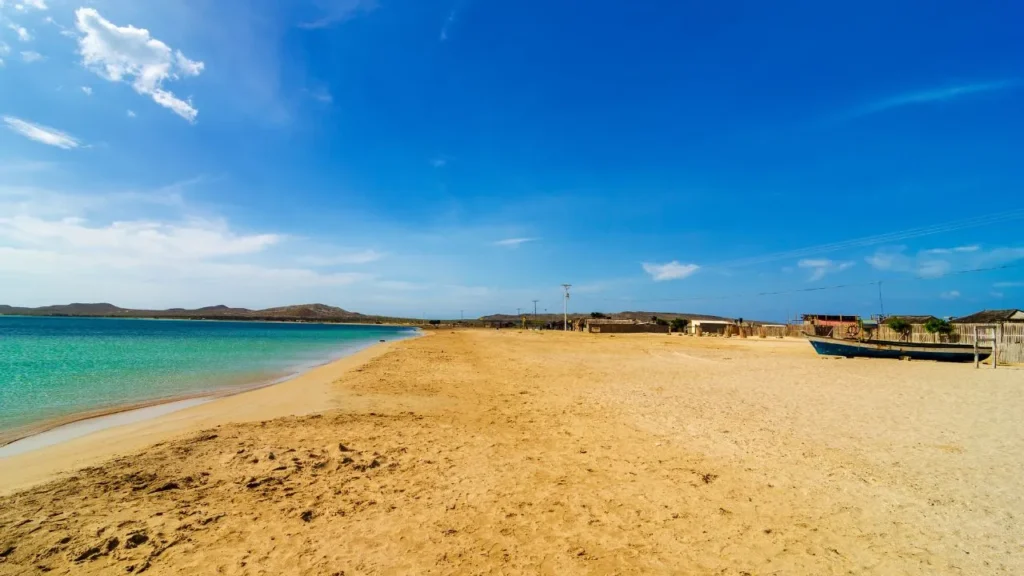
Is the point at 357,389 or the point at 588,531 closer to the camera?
the point at 588,531

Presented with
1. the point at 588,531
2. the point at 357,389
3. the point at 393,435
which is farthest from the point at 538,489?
the point at 357,389

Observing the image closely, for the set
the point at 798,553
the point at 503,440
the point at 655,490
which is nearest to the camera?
the point at 798,553

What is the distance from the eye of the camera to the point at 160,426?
8781 millimetres

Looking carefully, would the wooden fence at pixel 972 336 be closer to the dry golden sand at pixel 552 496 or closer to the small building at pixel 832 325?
the small building at pixel 832 325

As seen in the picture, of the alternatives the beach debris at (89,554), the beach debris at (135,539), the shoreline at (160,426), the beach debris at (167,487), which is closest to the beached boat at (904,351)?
the shoreline at (160,426)

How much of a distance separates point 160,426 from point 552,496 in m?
8.34

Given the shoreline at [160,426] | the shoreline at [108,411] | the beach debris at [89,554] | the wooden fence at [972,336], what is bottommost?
the shoreline at [108,411]

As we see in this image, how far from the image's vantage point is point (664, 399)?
10.7m

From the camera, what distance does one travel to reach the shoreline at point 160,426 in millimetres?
6078

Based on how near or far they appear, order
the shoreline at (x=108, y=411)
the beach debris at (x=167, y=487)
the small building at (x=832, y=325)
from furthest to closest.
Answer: the small building at (x=832, y=325), the shoreline at (x=108, y=411), the beach debris at (x=167, y=487)

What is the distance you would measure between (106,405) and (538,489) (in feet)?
40.6

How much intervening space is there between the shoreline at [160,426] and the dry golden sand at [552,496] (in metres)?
0.45

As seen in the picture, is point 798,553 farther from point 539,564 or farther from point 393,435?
point 393,435

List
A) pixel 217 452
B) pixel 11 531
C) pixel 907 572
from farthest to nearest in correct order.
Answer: pixel 217 452 → pixel 11 531 → pixel 907 572
